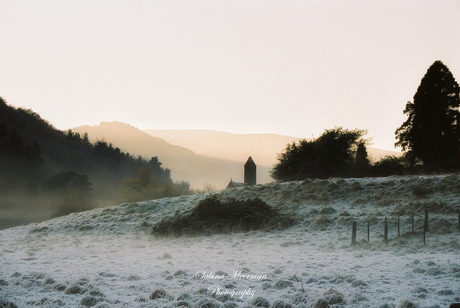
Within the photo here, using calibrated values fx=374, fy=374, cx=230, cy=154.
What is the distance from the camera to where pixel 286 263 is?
10.1 metres

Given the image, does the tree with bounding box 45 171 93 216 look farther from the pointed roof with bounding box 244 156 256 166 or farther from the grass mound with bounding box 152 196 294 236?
the grass mound with bounding box 152 196 294 236

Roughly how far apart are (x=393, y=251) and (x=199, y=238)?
9443 millimetres

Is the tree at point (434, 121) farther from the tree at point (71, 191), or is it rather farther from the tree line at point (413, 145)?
the tree at point (71, 191)

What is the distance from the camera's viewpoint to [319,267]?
9367 millimetres

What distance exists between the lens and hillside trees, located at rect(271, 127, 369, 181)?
153 feet

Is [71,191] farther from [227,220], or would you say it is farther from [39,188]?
[227,220]

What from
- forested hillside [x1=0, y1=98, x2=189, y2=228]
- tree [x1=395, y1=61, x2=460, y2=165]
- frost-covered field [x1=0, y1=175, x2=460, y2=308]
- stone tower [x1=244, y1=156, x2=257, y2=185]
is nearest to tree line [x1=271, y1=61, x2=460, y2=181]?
tree [x1=395, y1=61, x2=460, y2=165]

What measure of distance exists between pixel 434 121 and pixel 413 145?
10.8ft

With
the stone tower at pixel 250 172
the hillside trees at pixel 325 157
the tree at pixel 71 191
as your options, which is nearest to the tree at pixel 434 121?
the hillside trees at pixel 325 157

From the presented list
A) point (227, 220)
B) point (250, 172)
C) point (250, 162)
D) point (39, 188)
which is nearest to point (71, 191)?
point (39, 188)

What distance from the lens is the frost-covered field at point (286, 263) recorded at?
6562 millimetres

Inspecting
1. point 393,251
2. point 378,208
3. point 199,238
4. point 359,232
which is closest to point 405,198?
point 378,208

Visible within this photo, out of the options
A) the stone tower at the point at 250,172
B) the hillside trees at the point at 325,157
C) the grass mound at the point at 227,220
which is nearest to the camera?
the grass mound at the point at 227,220

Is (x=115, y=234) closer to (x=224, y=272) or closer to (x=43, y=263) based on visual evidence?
(x=43, y=263)
